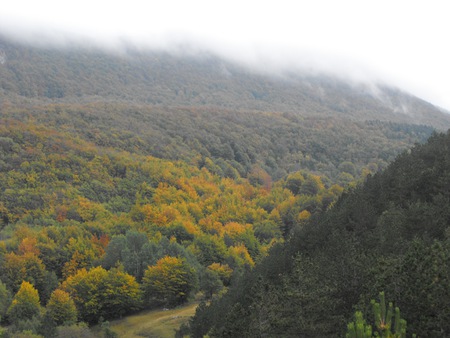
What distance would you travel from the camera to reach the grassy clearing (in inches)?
2147

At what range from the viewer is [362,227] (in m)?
40.6

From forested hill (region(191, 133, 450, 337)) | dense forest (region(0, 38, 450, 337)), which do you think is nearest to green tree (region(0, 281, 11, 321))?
dense forest (region(0, 38, 450, 337))

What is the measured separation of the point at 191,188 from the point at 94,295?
74221mm

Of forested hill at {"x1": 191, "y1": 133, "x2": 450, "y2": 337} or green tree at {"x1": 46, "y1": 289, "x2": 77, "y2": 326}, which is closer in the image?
forested hill at {"x1": 191, "y1": 133, "x2": 450, "y2": 337}

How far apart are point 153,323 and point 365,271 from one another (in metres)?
38.9

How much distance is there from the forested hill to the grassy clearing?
372 inches

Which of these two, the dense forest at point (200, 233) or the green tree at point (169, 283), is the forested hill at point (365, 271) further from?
Answer: the green tree at point (169, 283)

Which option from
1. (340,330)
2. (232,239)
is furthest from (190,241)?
(340,330)

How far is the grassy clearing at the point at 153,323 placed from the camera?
54531mm

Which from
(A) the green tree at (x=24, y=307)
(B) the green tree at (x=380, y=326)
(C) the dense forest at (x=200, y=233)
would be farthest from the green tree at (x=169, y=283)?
(B) the green tree at (x=380, y=326)

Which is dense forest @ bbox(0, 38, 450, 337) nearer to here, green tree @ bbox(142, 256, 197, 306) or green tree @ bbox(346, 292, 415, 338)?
green tree @ bbox(142, 256, 197, 306)

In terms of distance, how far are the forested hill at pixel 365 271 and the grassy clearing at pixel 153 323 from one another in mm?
9449

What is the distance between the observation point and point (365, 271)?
2419 centimetres

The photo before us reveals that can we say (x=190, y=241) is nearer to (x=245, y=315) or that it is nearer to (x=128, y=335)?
(x=128, y=335)
